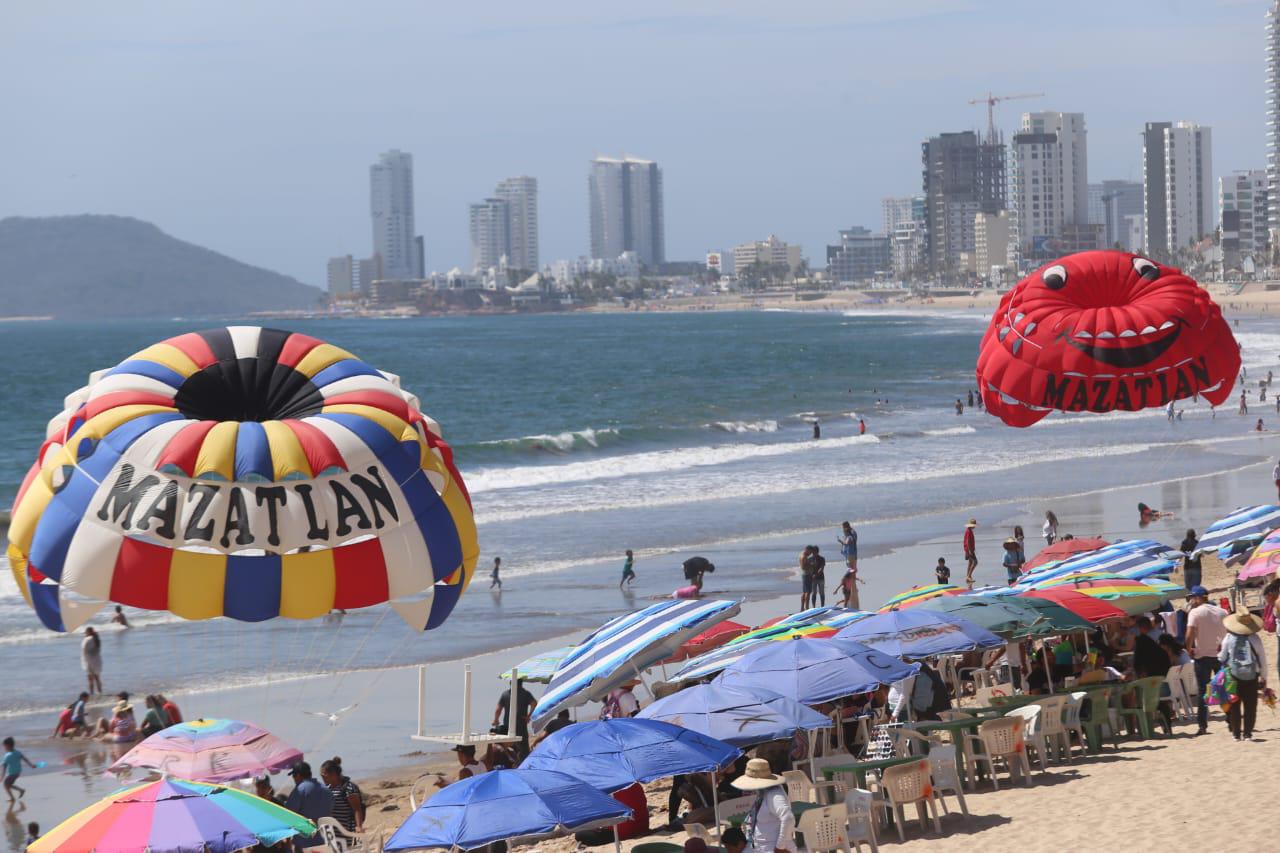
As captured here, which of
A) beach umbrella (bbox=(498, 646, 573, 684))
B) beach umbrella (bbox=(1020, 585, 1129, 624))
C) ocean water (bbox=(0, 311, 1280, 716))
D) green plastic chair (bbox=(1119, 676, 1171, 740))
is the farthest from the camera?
ocean water (bbox=(0, 311, 1280, 716))

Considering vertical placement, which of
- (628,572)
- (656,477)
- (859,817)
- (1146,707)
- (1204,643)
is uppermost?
(1204,643)

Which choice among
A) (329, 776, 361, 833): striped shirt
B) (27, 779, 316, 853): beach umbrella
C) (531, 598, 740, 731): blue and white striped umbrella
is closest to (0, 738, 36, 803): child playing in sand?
(329, 776, 361, 833): striped shirt

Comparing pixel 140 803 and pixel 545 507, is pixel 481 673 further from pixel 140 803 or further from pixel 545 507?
pixel 545 507

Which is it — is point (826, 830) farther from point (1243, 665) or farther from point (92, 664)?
point (92, 664)

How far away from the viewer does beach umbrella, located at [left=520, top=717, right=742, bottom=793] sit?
32.7 ft

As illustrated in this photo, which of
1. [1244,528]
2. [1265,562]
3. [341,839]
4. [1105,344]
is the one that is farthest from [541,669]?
[1244,528]

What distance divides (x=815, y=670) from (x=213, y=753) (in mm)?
4610

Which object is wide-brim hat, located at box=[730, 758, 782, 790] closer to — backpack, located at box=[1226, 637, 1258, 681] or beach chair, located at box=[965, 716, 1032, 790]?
beach chair, located at box=[965, 716, 1032, 790]

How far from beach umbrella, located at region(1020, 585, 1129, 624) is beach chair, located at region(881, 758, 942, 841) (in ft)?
11.6

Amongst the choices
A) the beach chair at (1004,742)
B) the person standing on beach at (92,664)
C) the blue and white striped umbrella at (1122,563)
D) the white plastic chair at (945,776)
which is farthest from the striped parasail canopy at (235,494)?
the person standing on beach at (92,664)

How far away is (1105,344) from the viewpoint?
17047 mm

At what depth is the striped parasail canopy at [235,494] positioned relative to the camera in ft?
33.0

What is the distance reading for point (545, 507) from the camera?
3731cm

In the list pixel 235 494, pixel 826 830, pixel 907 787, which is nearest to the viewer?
pixel 235 494
